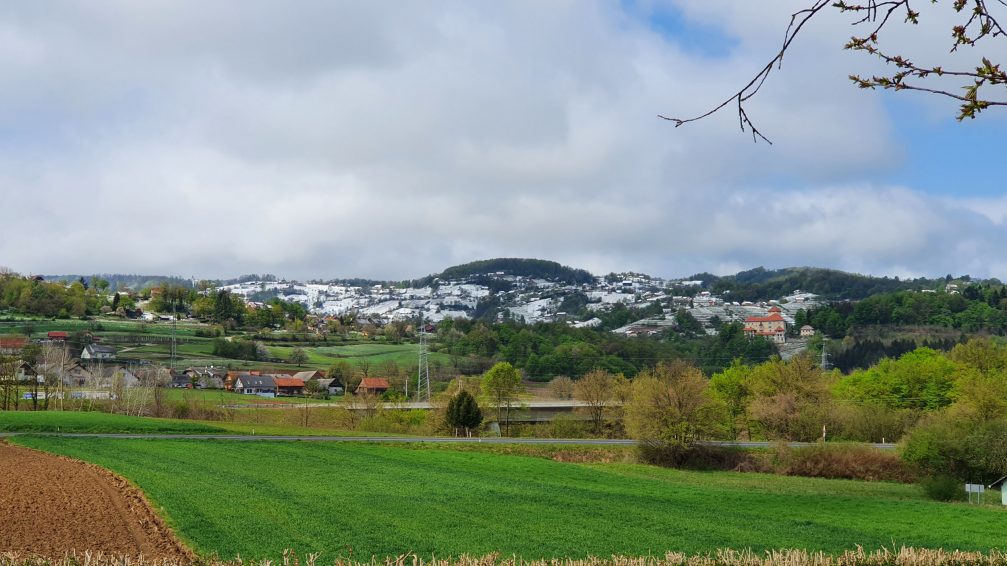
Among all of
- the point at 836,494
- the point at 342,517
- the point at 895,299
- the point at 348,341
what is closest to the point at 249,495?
the point at 342,517

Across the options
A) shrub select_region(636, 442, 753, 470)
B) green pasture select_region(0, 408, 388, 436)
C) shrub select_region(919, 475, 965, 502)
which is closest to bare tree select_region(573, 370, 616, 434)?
shrub select_region(636, 442, 753, 470)

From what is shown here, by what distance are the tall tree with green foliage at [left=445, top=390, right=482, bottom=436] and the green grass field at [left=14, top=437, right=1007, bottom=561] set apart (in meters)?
25.8

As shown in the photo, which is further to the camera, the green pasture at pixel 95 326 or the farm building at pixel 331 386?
the green pasture at pixel 95 326

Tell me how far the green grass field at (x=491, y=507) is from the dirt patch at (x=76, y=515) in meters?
0.95

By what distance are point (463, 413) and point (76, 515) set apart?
5206 centimetres

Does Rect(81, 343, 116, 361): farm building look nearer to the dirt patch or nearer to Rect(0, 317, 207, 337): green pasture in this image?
Rect(0, 317, 207, 337): green pasture

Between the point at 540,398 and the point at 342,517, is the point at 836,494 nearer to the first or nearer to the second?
the point at 342,517

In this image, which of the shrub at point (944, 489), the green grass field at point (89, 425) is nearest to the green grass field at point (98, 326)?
the green grass field at point (89, 425)

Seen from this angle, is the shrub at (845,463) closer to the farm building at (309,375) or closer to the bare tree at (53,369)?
the bare tree at (53,369)

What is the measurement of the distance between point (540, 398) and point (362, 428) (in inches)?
1388

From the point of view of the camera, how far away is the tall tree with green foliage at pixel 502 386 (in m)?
91.1

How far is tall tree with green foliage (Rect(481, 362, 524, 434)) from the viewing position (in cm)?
9112

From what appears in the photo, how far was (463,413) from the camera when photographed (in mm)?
77375

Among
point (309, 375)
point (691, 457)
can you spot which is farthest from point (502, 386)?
point (309, 375)
